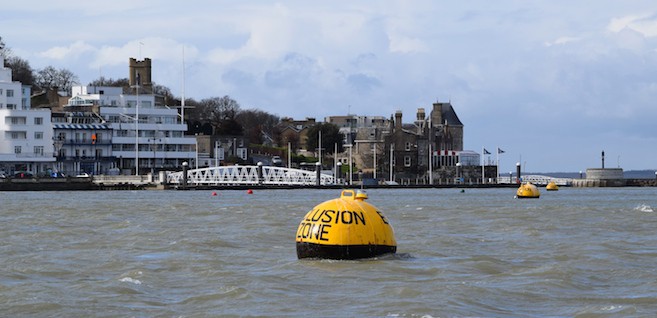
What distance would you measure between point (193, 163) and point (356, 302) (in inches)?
6210

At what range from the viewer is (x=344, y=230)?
2934cm

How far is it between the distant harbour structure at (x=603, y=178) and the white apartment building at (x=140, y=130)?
5642 cm

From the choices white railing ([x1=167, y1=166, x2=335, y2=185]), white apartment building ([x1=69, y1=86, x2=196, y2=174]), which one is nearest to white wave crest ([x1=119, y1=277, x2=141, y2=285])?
white railing ([x1=167, y1=166, x2=335, y2=185])

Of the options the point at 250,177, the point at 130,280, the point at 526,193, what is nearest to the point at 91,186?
the point at 250,177

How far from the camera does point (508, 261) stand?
32.5 meters

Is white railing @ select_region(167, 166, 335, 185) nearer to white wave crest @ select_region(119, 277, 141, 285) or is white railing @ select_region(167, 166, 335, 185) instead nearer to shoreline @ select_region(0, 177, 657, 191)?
shoreline @ select_region(0, 177, 657, 191)

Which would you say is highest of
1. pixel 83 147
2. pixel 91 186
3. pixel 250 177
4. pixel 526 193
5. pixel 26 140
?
pixel 26 140

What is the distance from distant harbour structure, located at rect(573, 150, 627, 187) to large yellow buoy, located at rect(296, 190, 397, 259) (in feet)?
508

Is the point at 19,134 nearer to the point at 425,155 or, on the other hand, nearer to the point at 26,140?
the point at 26,140

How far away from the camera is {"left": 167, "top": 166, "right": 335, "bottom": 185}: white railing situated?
158 metres

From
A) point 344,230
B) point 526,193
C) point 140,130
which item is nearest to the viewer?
point 344,230

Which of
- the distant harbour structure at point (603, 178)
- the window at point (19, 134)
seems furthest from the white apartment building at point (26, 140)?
the distant harbour structure at point (603, 178)

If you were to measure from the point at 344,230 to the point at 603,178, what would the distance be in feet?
514

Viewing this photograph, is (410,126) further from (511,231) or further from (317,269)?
(317,269)
